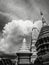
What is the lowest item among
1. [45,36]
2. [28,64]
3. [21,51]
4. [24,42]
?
[28,64]

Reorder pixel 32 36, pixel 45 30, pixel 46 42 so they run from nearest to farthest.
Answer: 1. pixel 46 42
2. pixel 45 30
3. pixel 32 36

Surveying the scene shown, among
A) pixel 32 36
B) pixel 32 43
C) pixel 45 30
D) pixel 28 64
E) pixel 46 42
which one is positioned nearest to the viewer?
pixel 28 64

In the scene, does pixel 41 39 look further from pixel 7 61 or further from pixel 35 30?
pixel 35 30

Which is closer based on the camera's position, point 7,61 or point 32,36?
point 7,61

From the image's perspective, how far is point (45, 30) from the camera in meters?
28.1

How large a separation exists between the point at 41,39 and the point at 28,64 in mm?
12057

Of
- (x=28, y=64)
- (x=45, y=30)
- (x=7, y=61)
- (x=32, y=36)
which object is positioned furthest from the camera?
(x=32, y=36)

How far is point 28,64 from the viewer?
15688 millimetres

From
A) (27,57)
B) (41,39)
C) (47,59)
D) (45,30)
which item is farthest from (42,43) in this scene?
(27,57)

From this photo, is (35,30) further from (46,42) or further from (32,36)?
(46,42)

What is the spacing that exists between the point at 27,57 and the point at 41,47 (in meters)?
12.1

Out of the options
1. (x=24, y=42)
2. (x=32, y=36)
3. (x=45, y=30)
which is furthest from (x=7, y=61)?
(x=32, y=36)

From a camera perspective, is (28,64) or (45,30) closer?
(28,64)

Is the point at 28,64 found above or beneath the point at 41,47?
beneath
